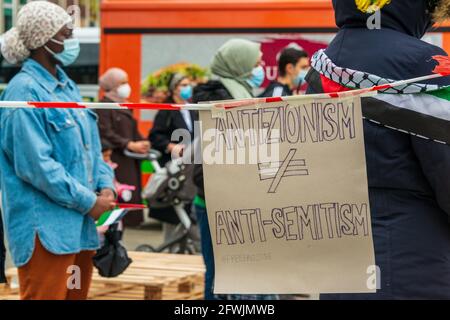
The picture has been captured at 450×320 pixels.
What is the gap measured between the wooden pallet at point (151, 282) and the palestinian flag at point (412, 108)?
12.6 ft

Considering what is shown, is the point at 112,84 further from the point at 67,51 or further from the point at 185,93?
the point at 67,51

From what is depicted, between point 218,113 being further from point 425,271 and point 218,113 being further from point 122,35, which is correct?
point 122,35

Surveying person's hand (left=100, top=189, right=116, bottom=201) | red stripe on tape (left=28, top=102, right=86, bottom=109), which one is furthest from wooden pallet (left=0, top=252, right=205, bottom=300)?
red stripe on tape (left=28, top=102, right=86, bottom=109)

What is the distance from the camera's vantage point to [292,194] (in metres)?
3.45

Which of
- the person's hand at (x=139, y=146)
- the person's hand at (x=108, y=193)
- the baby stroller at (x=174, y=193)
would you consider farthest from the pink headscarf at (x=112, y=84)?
the person's hand at (x=108, y=193)

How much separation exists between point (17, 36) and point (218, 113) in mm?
2075

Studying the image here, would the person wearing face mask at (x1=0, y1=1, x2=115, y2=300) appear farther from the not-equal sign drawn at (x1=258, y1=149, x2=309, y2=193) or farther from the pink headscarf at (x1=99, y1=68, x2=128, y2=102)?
the pink headscarf at (x1=99, y1=68, x2=128, y2=102)

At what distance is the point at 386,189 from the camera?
354cm

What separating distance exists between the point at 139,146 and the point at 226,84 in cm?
506

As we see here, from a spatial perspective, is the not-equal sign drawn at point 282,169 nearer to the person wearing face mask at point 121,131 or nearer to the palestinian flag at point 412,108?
the palestinian flag at point 412,108

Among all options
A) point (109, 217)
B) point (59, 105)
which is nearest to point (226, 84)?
point (109, 217)

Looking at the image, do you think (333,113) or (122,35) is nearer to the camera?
(333,113)

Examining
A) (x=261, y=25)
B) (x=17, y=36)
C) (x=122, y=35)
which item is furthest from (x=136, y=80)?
(x=17, y=36)
